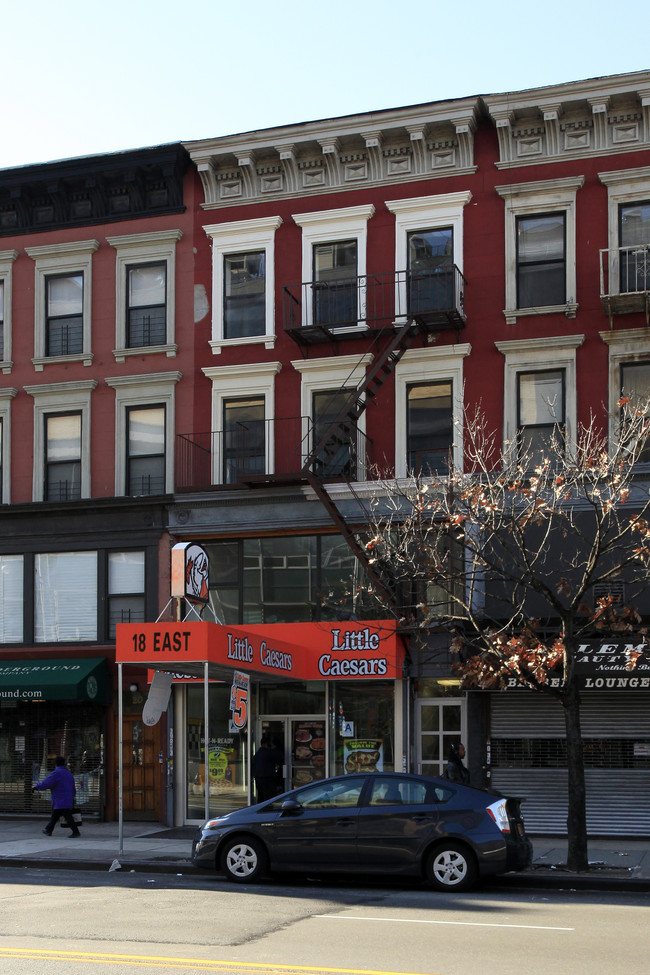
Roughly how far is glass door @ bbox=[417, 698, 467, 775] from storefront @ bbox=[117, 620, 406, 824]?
0.50 metres

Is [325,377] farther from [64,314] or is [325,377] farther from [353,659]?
[64,314]

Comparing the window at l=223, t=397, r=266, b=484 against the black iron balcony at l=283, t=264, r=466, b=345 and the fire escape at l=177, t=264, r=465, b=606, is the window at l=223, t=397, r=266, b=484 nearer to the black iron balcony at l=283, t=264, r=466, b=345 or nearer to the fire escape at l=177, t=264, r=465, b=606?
the fire escape at l=177, t=264, r=465, b=606

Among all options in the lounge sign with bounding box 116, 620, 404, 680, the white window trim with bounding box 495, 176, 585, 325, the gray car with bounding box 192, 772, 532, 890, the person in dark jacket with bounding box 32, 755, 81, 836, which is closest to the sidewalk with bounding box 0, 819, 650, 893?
the person in dark jacket with bounding box 32, 755, 81, 836

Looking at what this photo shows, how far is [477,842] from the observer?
13.4 metres

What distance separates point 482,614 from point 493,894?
7.45 metres

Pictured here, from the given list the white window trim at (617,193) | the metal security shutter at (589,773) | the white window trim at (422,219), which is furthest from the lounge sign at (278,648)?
the white window trim at (617,193)

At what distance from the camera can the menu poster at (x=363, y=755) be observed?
22.2 m

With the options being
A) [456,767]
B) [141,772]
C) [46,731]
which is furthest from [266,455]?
[456,767]

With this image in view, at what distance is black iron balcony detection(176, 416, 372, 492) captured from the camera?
22.9 metres

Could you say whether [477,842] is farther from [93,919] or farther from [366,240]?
[366,240]

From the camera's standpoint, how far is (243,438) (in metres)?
24.3

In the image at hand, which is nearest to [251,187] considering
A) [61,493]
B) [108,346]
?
[108,346]

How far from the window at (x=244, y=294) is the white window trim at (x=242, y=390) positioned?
82cm

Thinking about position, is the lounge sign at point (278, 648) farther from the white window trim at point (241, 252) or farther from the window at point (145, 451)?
the white window trim at point (241, 252)
